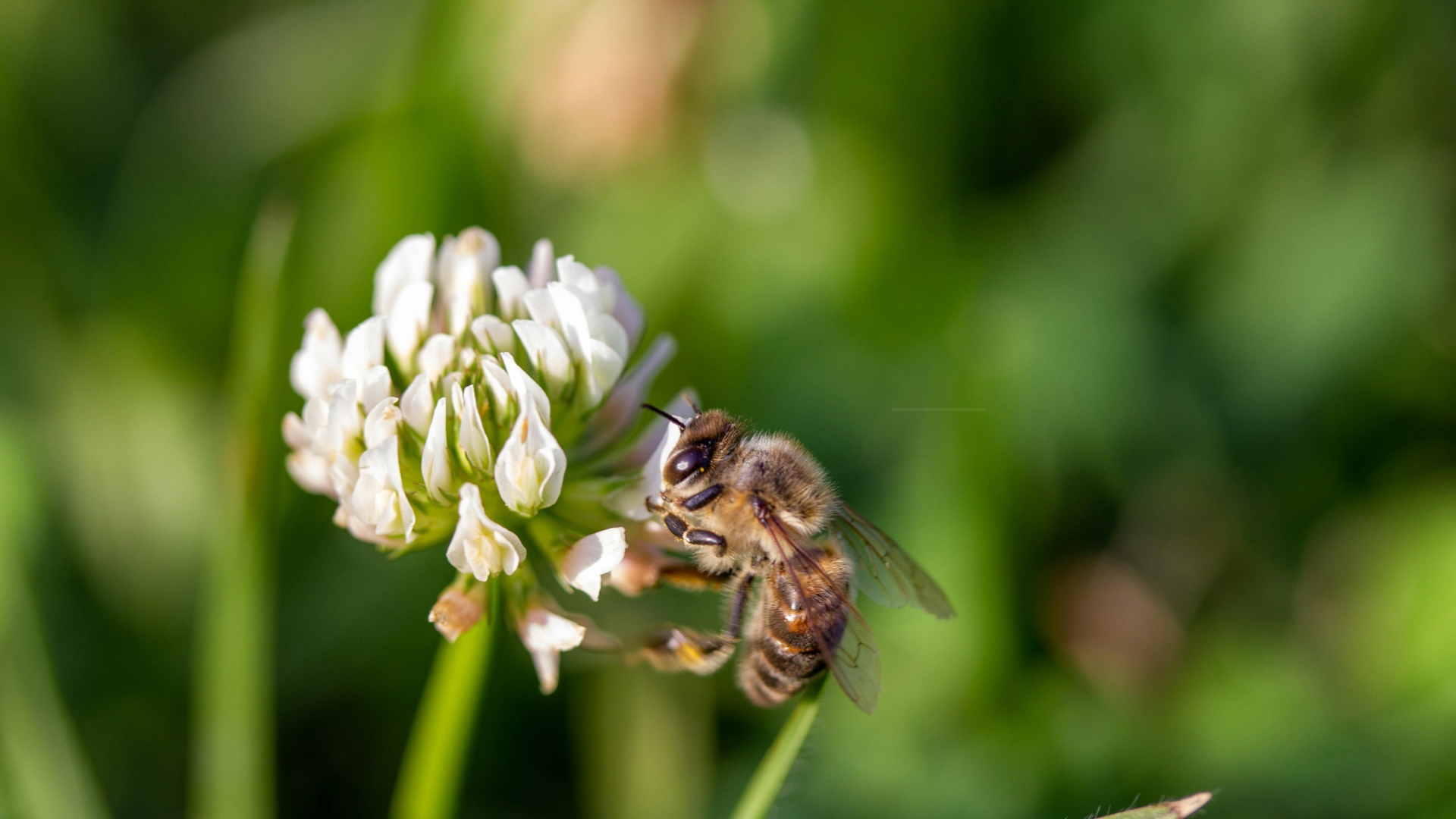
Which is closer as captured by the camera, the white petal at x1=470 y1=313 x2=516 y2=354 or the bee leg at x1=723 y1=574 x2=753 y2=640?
the white petal at x1=470 y1=313 x2=516 y2=354

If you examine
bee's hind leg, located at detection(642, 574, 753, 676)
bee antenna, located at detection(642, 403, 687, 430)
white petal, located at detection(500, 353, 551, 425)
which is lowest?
bee's hind leg, located at detection(642, 574, 753, 676)

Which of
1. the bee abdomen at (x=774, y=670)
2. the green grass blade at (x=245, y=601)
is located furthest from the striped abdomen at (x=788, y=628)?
the green grass blade at (x=245, y=601)

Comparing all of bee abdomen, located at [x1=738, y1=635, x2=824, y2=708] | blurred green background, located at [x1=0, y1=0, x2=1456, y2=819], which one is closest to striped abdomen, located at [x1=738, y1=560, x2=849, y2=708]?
bee abdomen, located at [x1=738, y1=635, x2=824, y2=708]

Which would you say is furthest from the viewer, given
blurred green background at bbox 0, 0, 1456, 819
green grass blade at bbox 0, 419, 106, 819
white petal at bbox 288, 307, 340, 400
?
blurred green background at bbox 0, 0, 1456, 819

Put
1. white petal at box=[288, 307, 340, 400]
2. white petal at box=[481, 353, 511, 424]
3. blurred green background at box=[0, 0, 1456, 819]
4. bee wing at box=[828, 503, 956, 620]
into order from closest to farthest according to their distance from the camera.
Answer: white petal at box=[481, 353, 511, 424]
white petal at box=[288, 307, 340, 400]
bee wing at box=[828, 503, 956, 620]
blurred green background at box=[0, 0, 1456, 819]

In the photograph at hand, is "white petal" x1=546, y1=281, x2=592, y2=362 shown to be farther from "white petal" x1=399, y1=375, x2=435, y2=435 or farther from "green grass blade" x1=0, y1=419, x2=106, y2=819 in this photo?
"green grass blade" x1=0, y1=419, x2=106, y2=819

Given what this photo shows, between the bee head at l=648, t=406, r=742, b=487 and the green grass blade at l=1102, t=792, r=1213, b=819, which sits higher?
the bee head at l=648, t=406, r=742, b=487

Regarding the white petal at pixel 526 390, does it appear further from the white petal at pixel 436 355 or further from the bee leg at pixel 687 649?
the bee leg at pixel 687 649

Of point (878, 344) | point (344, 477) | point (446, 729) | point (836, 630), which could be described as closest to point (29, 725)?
point (446, 729)
